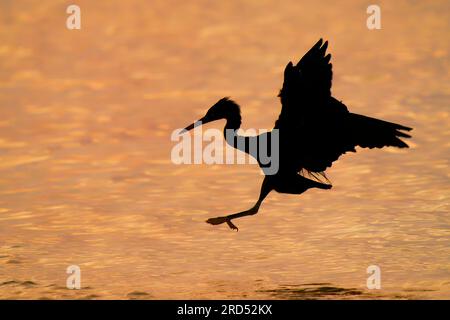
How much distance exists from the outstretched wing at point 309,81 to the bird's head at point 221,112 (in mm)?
1431

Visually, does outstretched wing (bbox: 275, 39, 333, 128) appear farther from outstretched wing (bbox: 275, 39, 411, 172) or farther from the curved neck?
the curved neck

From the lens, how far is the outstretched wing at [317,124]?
1055 cm

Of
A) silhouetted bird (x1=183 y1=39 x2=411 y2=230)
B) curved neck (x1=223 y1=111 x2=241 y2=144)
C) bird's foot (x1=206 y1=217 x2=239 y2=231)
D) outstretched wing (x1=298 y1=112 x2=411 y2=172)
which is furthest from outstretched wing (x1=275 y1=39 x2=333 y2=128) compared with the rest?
bird's foot (x1=206 y1=217 x2=239 y2=231)

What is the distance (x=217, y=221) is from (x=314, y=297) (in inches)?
65.0

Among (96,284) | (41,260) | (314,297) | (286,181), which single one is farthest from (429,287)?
(41,260)

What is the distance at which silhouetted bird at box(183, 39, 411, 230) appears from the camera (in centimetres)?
1056

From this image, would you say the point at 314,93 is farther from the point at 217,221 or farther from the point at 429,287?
the point at 429,287

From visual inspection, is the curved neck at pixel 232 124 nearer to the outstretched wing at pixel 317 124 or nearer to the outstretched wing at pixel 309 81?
the outstretched wing at pixel 317 124

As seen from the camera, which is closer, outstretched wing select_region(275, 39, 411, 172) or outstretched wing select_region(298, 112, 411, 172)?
outstretched wing select_region(275, 39, 411, 172)

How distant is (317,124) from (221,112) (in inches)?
68.5

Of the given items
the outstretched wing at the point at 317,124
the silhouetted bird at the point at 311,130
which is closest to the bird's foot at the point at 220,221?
the silhouetted bird at the point at 311,130

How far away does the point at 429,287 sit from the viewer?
11.8 meters

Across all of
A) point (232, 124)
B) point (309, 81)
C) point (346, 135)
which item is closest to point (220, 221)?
point (232, 124)

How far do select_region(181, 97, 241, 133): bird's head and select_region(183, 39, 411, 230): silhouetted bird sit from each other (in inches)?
3.1
